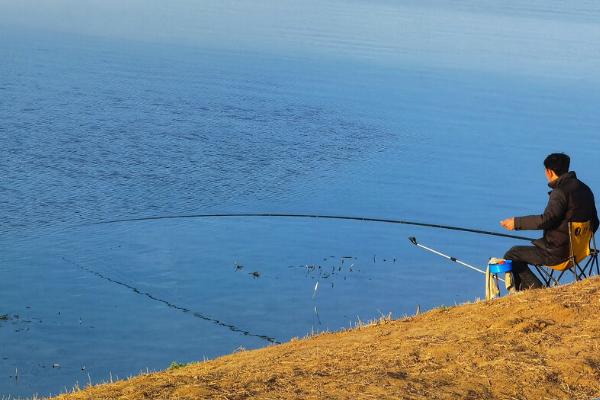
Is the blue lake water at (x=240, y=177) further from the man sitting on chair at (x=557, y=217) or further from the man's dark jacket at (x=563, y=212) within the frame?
the man's dark jacket at (x=563, y=212)

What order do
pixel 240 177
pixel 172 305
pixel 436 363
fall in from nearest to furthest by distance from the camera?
1. pixel 436 363
2. pixel 172 305
3. pixel 240 177

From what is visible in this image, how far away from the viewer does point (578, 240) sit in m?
8.62

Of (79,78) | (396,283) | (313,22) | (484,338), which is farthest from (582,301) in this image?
(313,22)

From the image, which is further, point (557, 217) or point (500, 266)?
point (500, 266)

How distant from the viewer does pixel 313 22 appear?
4084 cm

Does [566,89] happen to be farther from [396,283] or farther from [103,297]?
[103,297]

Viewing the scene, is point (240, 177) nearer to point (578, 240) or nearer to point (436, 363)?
point (578, 240)

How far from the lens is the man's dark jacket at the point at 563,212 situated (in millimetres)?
8430

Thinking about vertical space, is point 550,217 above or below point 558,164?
below

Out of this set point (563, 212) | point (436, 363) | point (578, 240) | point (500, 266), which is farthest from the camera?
point (500, 266)

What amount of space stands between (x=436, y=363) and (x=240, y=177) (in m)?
11.1

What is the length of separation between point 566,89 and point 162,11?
18049 millimetres

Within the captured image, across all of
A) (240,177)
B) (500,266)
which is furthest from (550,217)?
(240,177)

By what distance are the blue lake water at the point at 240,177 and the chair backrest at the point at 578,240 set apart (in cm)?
329
